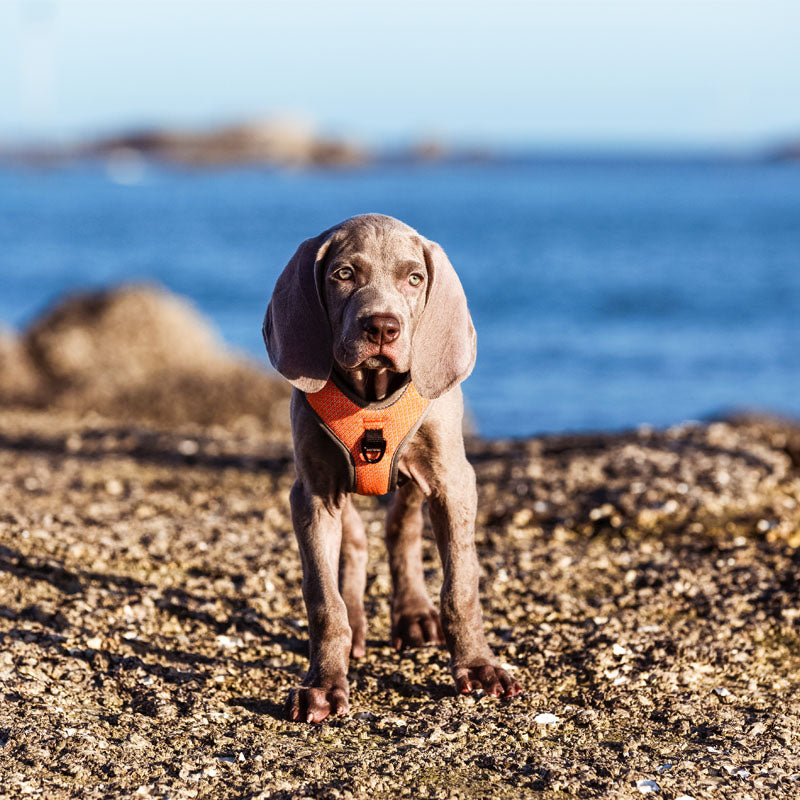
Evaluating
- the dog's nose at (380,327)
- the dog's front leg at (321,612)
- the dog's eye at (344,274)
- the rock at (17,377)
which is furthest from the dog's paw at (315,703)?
the rock at (17,377)

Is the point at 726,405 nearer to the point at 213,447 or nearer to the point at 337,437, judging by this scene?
the point at 213,447

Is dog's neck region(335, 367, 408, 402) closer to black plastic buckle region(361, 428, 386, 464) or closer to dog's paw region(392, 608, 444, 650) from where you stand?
black plastic buckle region(361, 428, 386, 464)

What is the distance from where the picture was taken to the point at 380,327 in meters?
4.75

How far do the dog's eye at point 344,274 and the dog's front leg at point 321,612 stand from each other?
3.06ft

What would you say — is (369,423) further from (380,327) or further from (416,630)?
(416,630)

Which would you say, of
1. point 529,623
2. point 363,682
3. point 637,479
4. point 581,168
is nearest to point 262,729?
point 363,682

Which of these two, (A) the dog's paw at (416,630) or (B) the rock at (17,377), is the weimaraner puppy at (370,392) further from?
(B) the rock at (17,377)

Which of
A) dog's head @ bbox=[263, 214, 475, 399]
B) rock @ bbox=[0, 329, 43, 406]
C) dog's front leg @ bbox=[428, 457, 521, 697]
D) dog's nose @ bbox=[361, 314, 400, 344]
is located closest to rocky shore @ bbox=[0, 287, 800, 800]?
dog's front leg @ bbox=[428, 457, 521, 697]

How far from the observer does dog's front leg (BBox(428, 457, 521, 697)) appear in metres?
5.32

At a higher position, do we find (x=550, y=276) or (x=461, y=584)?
(x=550, y=276)

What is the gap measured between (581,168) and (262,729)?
638 ft

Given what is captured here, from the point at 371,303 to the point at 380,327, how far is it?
0.12 m

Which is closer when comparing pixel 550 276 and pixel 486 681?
pixel 486 681

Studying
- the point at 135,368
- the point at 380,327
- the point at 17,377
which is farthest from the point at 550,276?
the point at 380,327
